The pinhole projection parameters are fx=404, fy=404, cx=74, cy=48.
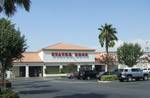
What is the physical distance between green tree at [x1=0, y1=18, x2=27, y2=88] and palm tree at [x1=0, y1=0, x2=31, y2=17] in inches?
322

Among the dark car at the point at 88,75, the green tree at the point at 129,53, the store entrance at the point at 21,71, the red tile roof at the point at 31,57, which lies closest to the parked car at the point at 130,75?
the dark car at the point at 88,75

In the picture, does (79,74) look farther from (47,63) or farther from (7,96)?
(7,96)

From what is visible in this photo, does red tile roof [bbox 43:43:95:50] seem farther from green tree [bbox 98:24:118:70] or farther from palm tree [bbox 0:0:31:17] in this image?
palm tree [bbox 0:0:31:17]

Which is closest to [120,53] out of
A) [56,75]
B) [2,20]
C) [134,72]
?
[56,75]

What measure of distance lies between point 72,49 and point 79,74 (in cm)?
1953

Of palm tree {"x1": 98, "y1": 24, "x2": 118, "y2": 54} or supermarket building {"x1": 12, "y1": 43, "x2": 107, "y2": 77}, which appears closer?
palm tree {"x1": 98, "y1": 24, "x2": 118, "y2": 54}

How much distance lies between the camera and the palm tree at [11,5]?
74.6 feet

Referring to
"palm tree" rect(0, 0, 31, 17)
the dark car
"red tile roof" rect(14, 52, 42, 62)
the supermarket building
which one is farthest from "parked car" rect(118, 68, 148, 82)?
"red tile roof" rect(14, 52, 42, 62)

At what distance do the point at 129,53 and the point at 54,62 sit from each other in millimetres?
15637

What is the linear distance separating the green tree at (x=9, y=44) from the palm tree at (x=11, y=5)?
8.17m

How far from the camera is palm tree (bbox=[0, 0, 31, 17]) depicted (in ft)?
74.6

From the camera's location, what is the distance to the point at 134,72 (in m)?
51.8

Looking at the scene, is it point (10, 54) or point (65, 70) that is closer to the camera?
point (10, 54)

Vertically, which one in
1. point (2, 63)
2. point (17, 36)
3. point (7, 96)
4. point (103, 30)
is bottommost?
point (7, 96)
